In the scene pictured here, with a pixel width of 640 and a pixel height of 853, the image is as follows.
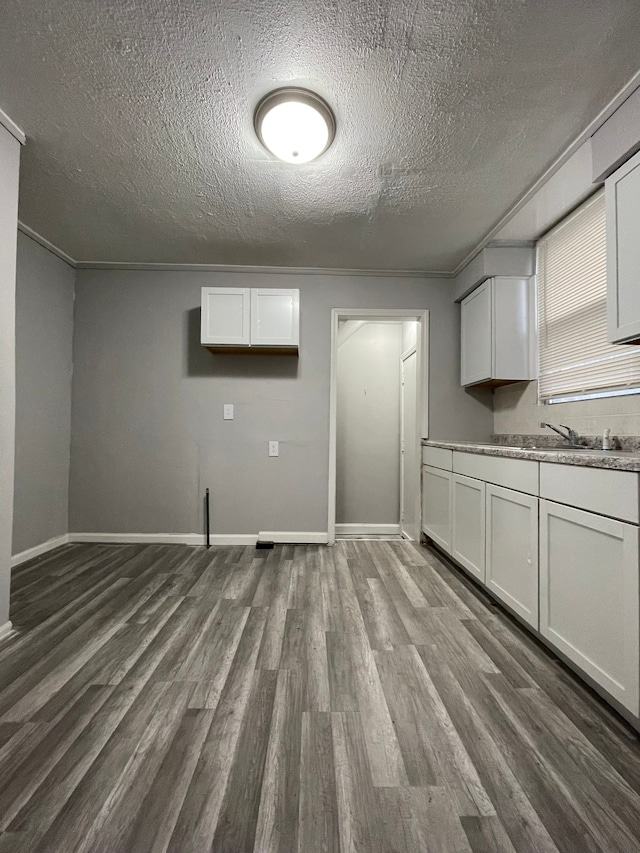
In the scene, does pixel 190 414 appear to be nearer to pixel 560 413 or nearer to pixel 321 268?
pixel 321 268

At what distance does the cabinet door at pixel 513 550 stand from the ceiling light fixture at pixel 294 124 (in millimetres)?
1972

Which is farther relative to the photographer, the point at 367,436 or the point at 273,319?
the point at 367,436

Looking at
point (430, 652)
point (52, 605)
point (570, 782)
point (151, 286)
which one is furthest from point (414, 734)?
point (151, 286)

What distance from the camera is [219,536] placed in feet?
11.9

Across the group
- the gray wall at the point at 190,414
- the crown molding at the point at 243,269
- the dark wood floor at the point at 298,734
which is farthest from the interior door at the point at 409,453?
the dark wood floor at the point at 298,734

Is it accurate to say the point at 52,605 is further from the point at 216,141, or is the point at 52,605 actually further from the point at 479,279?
the point at 479,279

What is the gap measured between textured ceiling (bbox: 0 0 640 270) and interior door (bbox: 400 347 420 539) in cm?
164

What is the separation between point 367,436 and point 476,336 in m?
1.79

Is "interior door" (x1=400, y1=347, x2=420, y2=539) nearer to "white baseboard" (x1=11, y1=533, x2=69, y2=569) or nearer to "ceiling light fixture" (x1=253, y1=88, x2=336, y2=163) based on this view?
"ceiling light fixture" (x1=253, y1=88, x2=336, y2=163)

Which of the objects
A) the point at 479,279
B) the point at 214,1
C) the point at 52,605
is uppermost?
the point at 214,1

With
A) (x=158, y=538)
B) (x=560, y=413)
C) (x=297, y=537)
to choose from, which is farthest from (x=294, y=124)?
(x=158, y=538)

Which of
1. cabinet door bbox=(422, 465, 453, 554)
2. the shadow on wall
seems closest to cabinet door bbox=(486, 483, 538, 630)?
cabinet door bbox=(422, 465, 453, 554)

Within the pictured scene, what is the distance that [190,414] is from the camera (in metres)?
3.67

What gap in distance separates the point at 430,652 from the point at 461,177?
2473mm
